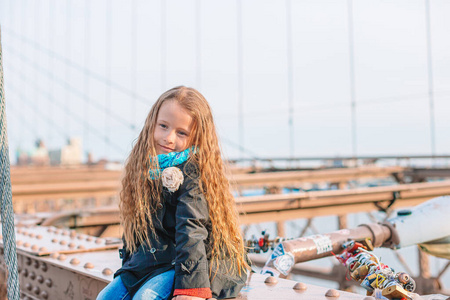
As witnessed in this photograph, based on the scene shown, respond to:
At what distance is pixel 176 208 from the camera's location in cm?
203

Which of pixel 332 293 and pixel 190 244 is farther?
pixel 332 293

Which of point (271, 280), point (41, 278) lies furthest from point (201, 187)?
point (41, 278)

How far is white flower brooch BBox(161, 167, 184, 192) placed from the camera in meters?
1.98

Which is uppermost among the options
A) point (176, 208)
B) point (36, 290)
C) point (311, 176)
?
point (176, 208)

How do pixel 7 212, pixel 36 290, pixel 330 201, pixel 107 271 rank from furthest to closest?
pixel 330 201 → pixel 36 290 → pixel 107 271 → pixel 7 212

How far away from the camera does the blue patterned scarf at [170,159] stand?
208 centimetres

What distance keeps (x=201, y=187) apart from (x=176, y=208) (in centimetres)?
13

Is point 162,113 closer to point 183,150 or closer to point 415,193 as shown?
point 183,150

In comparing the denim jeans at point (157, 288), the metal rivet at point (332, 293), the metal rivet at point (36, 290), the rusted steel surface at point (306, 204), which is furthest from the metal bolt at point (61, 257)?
the rusted steel surface at point (306, 204)

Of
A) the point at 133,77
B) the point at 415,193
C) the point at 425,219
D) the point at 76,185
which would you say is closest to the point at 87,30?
the point at 133,77

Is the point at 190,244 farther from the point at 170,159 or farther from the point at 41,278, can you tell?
the point at 41,278

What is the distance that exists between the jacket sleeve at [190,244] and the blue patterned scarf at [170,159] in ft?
0.47

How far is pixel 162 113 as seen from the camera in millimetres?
2092

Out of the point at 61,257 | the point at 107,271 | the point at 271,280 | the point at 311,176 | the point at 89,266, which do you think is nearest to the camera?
the point at 271,280
